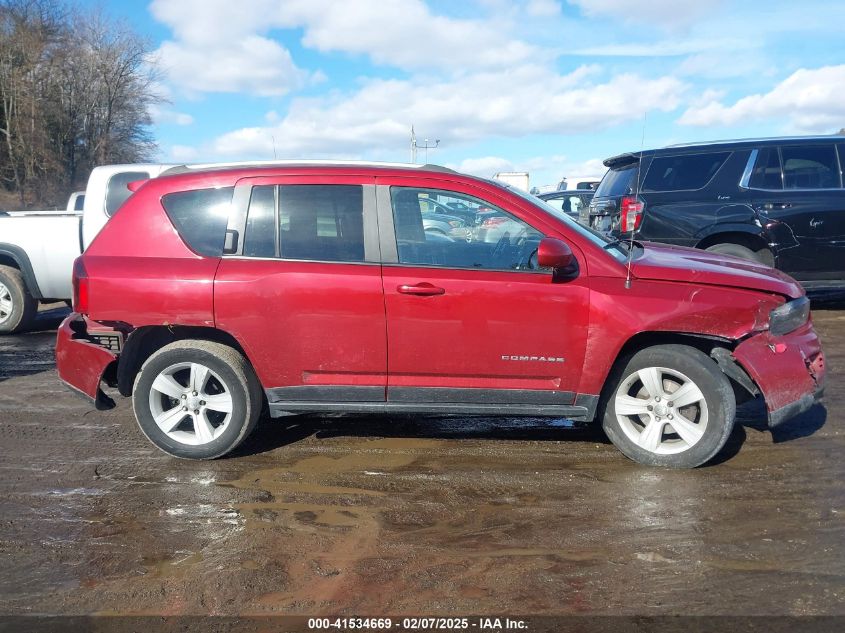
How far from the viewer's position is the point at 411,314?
4375 mm

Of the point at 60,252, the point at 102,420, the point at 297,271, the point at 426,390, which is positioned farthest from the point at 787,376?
the point at 60,252

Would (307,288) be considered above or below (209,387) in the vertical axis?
above

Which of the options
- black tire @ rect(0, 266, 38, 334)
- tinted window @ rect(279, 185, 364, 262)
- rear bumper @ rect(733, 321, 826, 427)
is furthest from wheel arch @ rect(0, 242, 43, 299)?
rear bumper @ rect(733, 321, 826, 427)

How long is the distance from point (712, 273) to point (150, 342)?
3615 millimetres

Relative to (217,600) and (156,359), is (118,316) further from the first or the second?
(217,600)

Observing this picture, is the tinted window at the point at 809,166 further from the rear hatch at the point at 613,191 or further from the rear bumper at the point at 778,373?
the rear bumper at the point at 778,373

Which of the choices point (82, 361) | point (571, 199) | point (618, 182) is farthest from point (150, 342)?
point (571, 199)

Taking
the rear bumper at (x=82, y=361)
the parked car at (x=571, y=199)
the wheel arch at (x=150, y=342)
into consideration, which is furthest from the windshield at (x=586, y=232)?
the parked car at (x=571, y=199)

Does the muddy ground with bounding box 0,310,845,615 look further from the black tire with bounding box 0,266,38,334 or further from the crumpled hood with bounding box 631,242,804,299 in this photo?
the black tire with bounding box 0,266,38,334

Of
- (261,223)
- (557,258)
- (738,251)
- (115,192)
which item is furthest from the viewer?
(738,251)

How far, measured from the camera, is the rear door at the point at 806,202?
8.51 metres

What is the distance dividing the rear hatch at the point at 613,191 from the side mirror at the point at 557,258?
4.87m

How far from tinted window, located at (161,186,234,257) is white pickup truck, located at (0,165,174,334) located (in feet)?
14.3

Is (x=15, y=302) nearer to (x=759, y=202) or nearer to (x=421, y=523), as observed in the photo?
(x=421, y=523)
